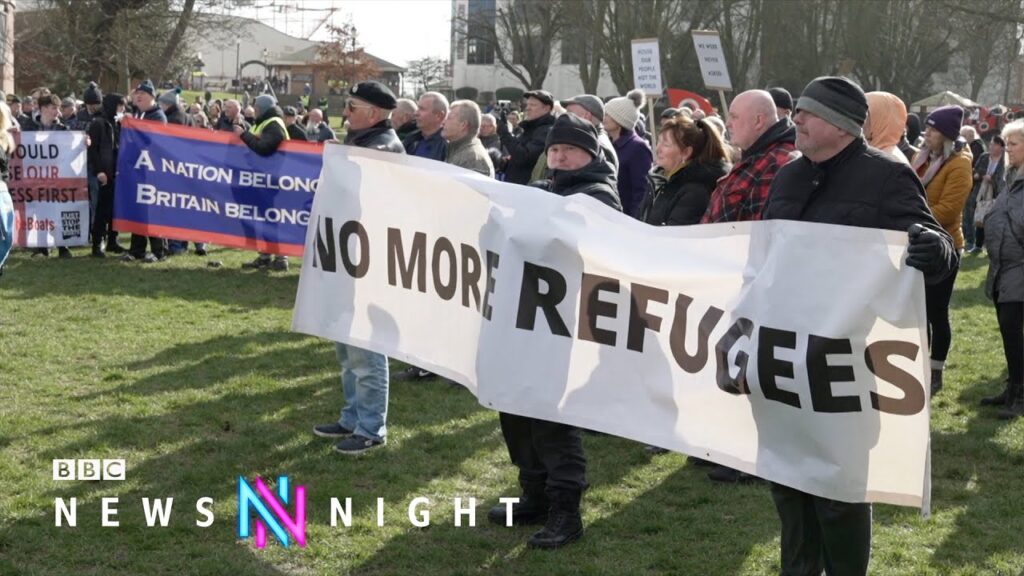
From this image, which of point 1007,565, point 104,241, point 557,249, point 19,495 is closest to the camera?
point 557,249

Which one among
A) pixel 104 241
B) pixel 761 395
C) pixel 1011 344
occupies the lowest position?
pixel 104 241

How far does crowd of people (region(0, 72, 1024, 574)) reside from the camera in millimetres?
4664

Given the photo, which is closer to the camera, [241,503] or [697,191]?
[241,503]

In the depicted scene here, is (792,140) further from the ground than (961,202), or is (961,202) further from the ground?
(792,140)

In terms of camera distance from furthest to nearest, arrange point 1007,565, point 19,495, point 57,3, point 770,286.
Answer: point 57,3 → point 19,495 → point 1007,565 → point 770,286

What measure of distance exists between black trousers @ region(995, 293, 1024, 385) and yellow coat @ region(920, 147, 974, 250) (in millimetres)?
717

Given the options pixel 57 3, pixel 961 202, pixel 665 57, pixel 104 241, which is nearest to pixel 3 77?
pixel 57 3

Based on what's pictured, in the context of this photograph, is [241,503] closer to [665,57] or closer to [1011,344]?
[1011,344]

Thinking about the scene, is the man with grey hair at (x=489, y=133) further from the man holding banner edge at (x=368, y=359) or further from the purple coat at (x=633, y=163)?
the man holding banner edge at (x=368, y=359)

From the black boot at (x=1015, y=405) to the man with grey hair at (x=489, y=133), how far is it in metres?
8.56

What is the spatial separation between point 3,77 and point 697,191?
1989 inches

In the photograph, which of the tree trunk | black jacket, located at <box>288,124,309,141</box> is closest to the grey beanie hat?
black jacket, located at <box>288,124,309,141</box>

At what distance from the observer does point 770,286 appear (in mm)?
4715

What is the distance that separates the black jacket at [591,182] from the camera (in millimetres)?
5898
